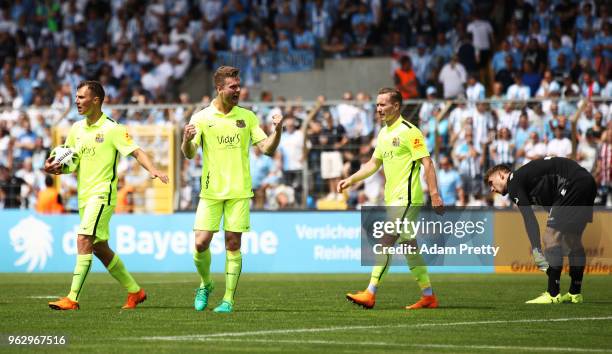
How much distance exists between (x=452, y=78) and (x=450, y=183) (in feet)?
14.9

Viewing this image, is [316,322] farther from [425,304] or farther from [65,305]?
[65,305]

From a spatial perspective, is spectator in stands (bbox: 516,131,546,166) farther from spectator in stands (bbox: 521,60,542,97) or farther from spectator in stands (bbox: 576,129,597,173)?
spectator in stands (bbox: 521,60,542,97)

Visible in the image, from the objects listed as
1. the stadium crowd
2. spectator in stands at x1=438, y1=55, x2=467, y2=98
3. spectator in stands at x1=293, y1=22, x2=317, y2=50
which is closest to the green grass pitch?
the stadium crowd

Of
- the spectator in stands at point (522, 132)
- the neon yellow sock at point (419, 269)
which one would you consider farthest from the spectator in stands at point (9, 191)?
the neon yellow sock at point (419, 269)

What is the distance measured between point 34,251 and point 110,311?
39.5ft

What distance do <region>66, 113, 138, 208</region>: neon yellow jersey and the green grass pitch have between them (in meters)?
1.26

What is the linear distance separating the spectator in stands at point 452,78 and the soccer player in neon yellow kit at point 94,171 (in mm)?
14231

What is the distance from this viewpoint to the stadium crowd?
23.0 meters

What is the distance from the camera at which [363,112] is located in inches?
941

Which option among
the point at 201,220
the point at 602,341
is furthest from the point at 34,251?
the point at 602,341

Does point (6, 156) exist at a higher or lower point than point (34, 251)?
higher

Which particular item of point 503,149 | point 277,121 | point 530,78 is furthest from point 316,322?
point 530,78

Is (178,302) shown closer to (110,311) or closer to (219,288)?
(110,311)

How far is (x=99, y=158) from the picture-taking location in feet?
44.2
